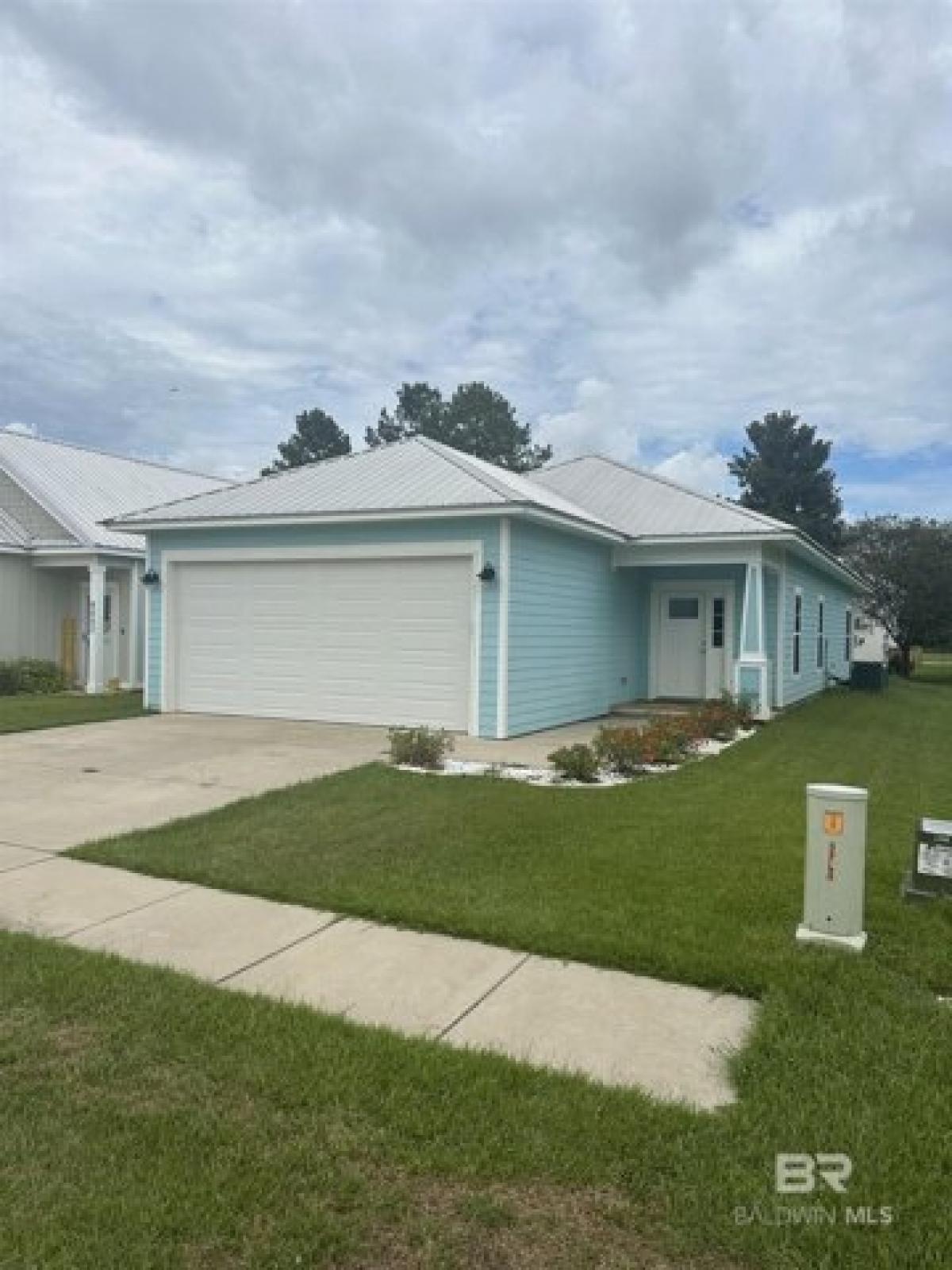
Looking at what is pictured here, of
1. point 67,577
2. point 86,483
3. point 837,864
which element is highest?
point 86,483

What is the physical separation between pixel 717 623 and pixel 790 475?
1213 inches

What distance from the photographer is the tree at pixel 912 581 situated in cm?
3281

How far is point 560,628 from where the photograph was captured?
12977mm

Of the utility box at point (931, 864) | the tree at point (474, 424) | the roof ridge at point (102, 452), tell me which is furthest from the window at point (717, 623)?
the tree at point (474, 424)

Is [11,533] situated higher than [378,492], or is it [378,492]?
[378,492]

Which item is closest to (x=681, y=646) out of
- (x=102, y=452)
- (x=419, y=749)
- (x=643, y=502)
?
(x=643, y=502)

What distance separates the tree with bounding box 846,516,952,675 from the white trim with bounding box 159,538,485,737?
2449 centimetres

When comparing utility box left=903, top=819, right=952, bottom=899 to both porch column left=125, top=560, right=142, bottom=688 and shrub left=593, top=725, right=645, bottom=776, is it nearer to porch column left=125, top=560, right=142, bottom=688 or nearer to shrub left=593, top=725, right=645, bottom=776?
shrub left=593, top=725, right=645, bottom=776

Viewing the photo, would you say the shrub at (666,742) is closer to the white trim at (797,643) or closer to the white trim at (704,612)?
the white trim at (704,612)

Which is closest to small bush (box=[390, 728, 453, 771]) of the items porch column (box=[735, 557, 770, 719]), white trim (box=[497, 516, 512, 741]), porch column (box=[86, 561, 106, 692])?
white trim (box=[497, 516, 512, 741])

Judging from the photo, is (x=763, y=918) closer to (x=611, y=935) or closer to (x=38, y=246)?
(x=611, y=935)

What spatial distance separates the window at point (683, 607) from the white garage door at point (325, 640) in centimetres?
604

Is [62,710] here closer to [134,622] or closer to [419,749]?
[134,622]

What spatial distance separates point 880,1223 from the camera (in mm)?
2412
